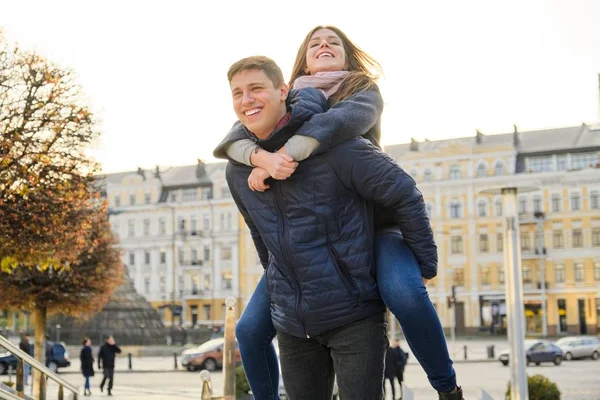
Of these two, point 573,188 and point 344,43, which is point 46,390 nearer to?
point 344,43

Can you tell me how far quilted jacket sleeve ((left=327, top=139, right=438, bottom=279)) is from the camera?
303 cm

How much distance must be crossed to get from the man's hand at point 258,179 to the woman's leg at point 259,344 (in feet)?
1.33

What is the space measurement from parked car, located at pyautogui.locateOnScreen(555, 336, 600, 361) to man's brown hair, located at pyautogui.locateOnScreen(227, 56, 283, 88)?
147 feet

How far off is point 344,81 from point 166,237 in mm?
91565

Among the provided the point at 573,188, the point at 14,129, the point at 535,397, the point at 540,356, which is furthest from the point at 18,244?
the point at 573,188

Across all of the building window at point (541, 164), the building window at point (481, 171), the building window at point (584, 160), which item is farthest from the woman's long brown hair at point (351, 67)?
the building window at point (481, 171)

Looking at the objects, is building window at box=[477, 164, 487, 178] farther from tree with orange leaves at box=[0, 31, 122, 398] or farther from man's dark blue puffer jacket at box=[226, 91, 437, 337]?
man's dark blue puffer jacket at box=[226, 91, 437, 337]

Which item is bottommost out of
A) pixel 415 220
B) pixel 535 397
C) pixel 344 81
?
pixel 535 397

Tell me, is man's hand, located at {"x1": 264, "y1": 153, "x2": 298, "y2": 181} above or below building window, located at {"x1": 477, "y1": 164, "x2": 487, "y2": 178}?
below

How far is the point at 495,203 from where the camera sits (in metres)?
77.9

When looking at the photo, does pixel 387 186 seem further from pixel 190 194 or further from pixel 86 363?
pixel 190 194

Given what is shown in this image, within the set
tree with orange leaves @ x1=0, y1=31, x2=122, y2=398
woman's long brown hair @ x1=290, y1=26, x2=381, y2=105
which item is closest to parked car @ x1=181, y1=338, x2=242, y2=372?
tree with orange leaves @ x1=0, y1=31, x2=122, y2=398

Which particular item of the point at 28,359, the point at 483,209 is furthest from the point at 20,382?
the point at 483,209

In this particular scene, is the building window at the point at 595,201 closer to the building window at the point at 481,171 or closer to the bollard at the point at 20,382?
the building window at the point at 481,171
